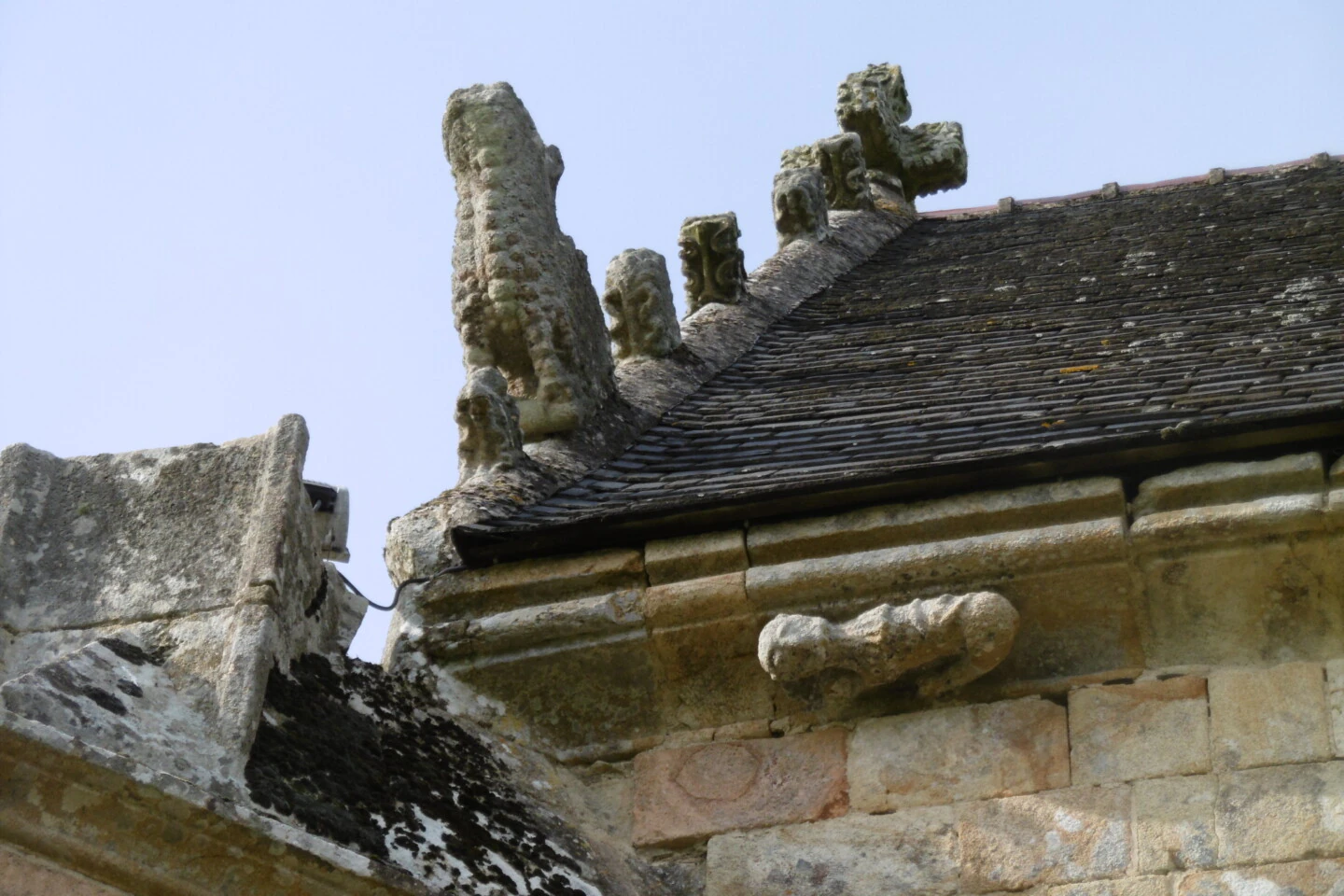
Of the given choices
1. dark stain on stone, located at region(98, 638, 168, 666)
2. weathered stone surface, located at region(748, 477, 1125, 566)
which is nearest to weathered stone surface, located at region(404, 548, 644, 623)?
weathered stone surface, located at region(748, 477, 1125, 566)

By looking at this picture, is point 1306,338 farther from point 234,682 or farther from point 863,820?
point 234,682

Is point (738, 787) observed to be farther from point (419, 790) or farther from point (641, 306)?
point (641, 306)

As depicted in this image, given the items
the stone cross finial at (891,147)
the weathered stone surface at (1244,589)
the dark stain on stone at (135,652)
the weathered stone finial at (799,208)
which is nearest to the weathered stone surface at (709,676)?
the weathered stone surface at (1244,589)

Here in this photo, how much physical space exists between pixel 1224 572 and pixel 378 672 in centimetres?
191

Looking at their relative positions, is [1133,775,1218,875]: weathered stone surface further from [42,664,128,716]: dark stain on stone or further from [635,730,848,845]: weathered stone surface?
[42,664,128,716]: dark stain on stone

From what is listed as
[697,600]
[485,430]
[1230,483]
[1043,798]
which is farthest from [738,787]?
[485,430]

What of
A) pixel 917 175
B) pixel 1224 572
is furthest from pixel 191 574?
pixel 917 175

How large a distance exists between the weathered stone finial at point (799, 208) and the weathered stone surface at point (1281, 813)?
566cm

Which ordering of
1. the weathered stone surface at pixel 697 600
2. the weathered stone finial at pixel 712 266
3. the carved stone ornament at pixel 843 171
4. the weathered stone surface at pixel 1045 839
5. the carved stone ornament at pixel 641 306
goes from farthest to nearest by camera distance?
the carved stone ornament at pixel 843 171 < the weathered stone finial at pixel 712 266 < the carved stone ornament at pixel 641 306 < the weathered stone surface at pixel 697 600 < the weathered stone surface at pixel 1045 839

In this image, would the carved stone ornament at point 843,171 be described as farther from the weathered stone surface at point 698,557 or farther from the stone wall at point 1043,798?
the stone wall at point 1043,798

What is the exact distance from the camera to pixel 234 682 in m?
4.35

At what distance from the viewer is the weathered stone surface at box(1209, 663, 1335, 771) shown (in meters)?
4.53

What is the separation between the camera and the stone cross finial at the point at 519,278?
260 inches

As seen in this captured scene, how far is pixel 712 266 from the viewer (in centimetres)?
874
